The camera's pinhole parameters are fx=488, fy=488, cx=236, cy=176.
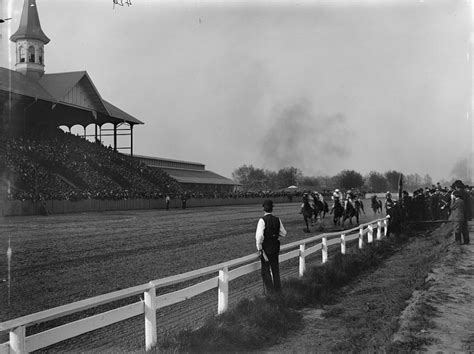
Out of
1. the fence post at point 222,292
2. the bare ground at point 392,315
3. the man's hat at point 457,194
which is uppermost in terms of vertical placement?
the man's hat at point 457,194

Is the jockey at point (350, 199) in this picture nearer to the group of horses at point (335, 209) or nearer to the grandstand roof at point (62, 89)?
the group of horses at point (335, 209)

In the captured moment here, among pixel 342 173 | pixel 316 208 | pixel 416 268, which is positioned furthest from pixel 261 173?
pixel 416 268

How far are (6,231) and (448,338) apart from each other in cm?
1483

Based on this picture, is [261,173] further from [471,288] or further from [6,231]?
[471,288]

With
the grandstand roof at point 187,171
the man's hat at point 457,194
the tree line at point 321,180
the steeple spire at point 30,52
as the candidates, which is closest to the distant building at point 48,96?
the steeple spire at point 30,52

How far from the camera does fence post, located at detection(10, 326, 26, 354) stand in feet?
10.3

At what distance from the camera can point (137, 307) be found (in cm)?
434

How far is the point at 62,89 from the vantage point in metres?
38.1

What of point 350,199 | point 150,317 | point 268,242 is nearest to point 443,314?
point 268,242

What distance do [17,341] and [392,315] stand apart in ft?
15.5

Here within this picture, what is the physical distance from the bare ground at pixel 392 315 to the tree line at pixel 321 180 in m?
65.0

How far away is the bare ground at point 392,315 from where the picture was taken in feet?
16.2

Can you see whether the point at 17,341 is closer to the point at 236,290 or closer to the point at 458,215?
the point at 236,290

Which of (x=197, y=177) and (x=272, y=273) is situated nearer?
(x=272, y=273)
